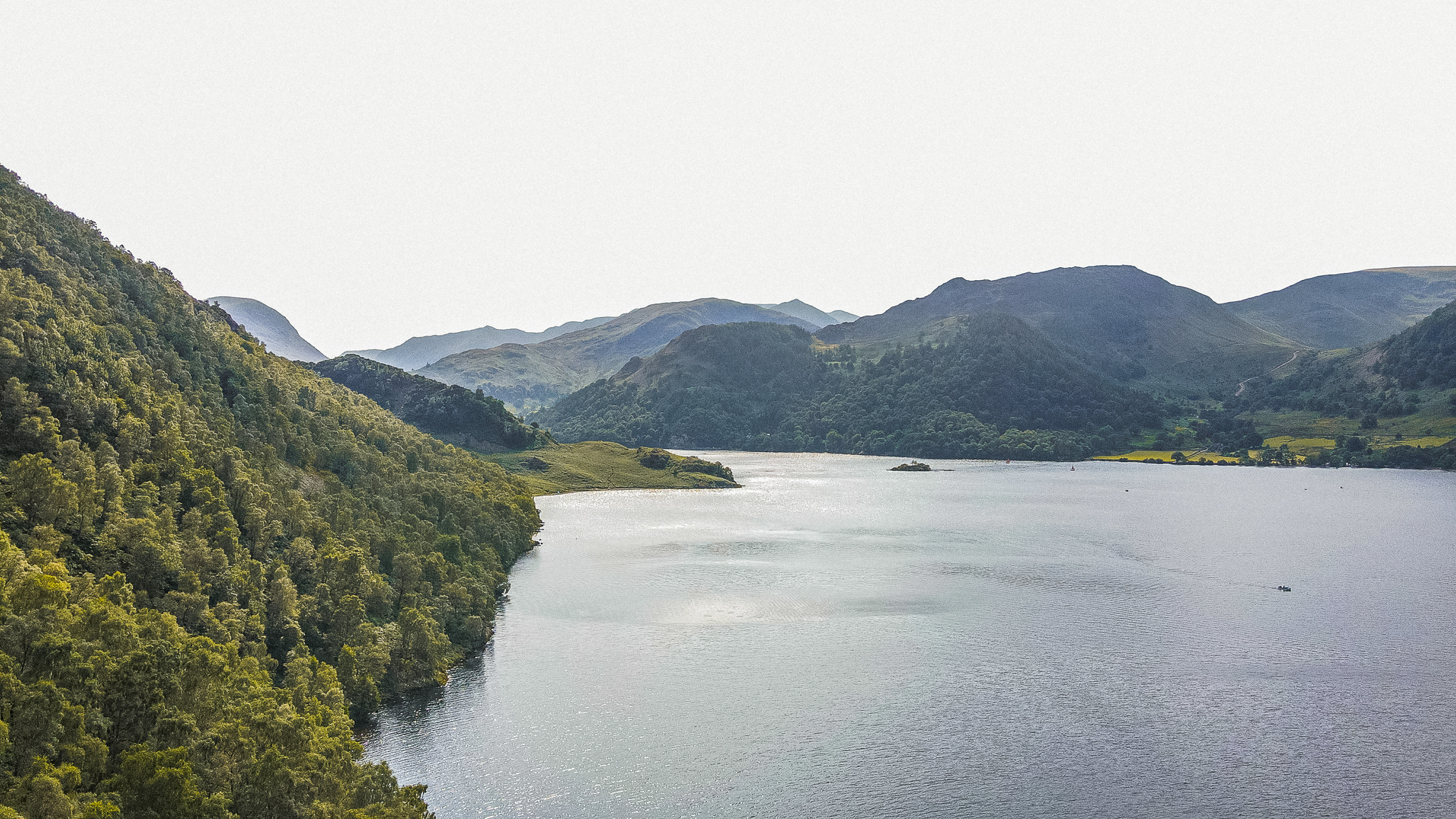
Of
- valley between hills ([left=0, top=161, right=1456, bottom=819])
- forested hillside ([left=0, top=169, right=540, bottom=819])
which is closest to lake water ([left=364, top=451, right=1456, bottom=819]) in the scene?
valley between hills ([left=0, top=161, right=1456, bottom=819])

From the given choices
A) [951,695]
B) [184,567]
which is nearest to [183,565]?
[184,567]

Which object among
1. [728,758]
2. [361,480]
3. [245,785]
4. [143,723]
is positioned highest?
[361,480]

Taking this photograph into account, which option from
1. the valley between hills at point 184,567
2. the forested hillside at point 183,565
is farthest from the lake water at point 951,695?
the forested hillside at point 183,565

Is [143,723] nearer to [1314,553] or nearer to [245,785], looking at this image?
[245,785]

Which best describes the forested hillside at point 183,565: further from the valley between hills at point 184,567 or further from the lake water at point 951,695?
the lake water at point 951,695

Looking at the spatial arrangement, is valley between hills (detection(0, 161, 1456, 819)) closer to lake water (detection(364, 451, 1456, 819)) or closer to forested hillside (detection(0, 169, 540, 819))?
forested hillside (detection(0, 169, 540, 819))

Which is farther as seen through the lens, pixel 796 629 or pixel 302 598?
pixel 796 629

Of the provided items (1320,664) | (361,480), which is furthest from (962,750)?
(361,480)
